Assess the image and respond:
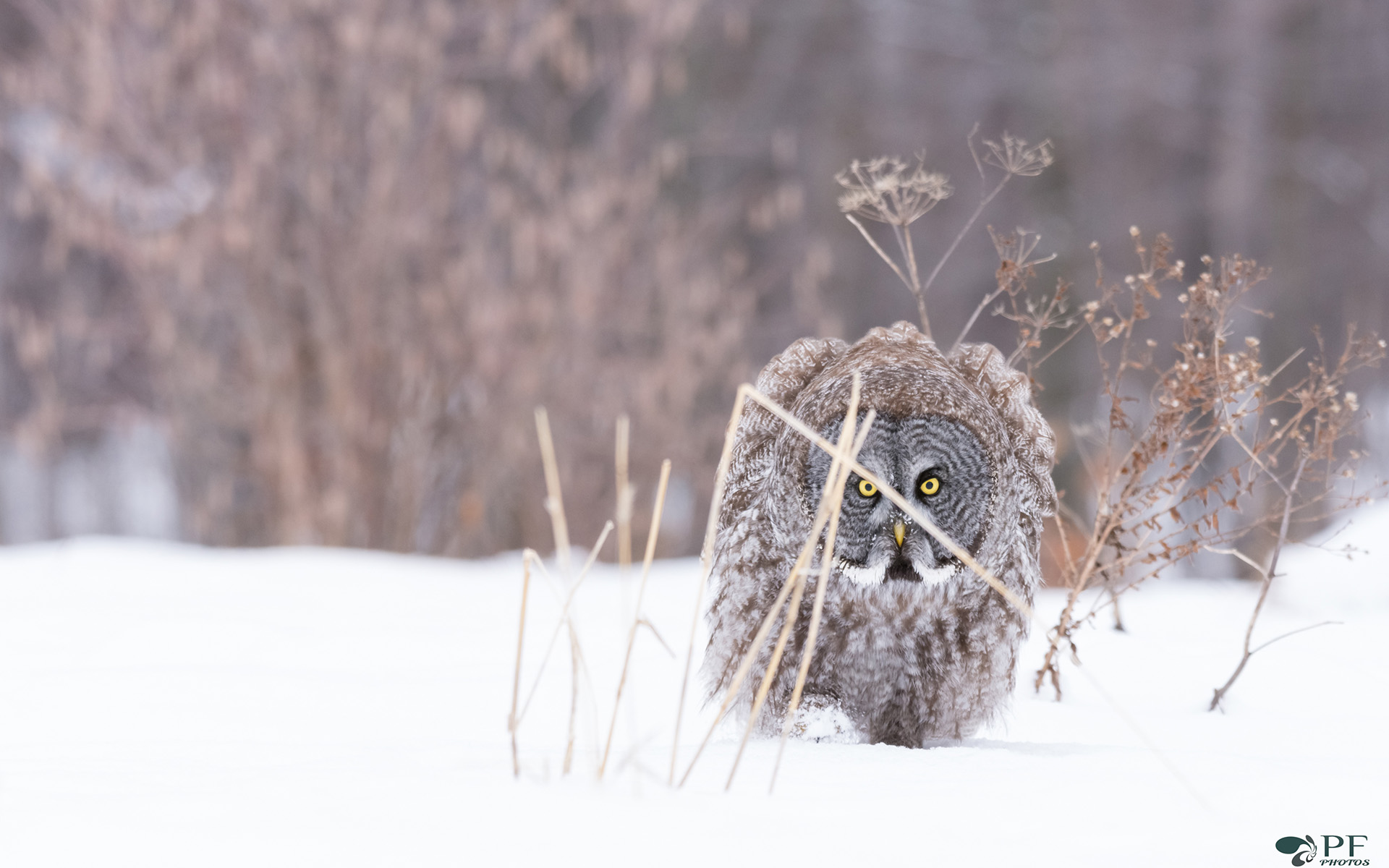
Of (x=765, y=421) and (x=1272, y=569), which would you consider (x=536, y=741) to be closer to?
(x=765, y=421)

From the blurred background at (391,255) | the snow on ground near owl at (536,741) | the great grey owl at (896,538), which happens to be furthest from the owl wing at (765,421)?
the blurred background at (391,255)

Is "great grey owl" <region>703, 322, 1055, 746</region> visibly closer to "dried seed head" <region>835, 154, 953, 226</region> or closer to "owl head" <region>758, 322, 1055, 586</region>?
"owl head" <region>758, 322, 1055, 586</region>

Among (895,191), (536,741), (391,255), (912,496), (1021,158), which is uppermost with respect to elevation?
(391,255)

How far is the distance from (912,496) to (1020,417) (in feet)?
1.27

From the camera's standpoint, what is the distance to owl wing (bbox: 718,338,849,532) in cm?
220

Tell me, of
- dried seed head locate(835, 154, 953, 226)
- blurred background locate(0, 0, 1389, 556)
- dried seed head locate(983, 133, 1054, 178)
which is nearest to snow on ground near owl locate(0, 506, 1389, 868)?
dried seed head locate(835, 154, 953, 226)

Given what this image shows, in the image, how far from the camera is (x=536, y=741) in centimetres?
245

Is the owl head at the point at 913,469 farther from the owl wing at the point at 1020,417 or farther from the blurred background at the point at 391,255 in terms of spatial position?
the blurred background at the point at 391,255

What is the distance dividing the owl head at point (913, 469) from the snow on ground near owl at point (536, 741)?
Answer: 34 cm

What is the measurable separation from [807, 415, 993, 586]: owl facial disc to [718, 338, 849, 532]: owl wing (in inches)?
8.3

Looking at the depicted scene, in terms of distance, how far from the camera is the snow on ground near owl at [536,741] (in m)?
1.39

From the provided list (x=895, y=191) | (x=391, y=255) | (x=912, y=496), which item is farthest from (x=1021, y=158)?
(x=391, y=255)

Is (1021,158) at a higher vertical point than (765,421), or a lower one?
higher

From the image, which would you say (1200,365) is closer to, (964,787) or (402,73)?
(964,787)
